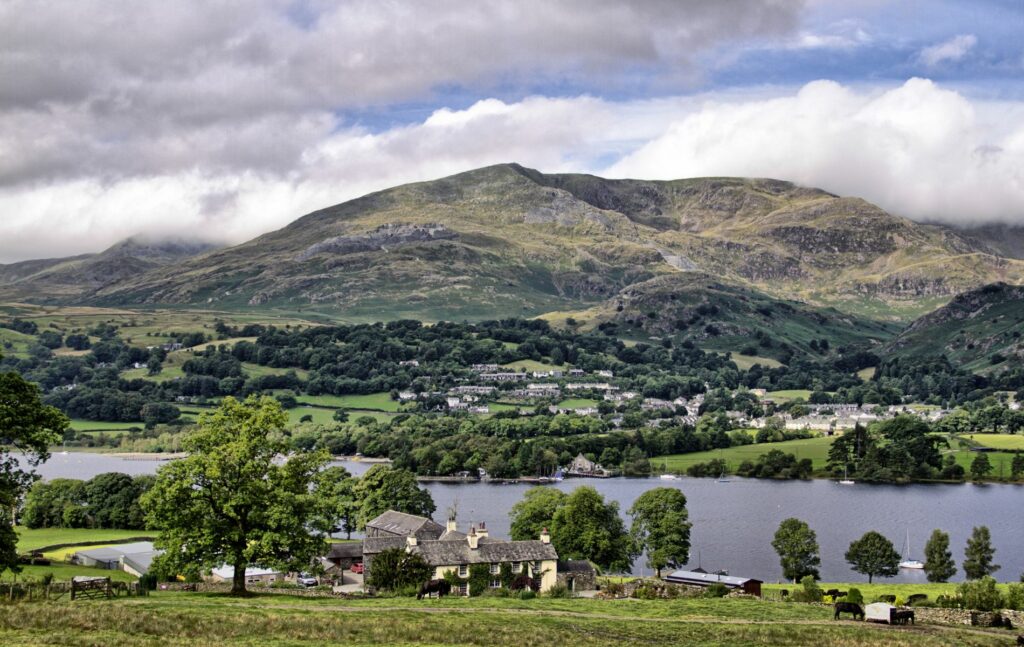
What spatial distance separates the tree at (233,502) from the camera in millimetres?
45062

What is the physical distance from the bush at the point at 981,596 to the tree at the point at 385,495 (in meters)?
56.8

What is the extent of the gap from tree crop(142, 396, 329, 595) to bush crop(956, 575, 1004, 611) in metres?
32.5

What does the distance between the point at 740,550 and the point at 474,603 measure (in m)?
62.7

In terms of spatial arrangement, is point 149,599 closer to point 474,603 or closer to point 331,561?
point 474,603

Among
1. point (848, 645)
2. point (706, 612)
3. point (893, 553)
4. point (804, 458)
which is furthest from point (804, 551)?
point (804, 458)

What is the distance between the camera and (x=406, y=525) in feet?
280

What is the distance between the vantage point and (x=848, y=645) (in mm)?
36469

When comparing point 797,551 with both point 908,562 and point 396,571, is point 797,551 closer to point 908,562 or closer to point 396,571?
point 908,562

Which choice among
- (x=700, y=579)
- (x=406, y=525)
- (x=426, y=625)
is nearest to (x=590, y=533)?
(x=700, y=579)

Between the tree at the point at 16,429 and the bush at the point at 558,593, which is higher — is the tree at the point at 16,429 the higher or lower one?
the higher one

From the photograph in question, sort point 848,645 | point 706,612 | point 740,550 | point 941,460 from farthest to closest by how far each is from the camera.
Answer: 1. point 941,460
2. point 740,550
3. point 706,612
4. point 848,645

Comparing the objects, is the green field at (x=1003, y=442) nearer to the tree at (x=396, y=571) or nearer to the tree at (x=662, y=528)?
the tree at (x=662, y=528)

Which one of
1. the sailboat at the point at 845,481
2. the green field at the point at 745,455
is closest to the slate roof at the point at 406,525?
the sailboat at the point at 845,481

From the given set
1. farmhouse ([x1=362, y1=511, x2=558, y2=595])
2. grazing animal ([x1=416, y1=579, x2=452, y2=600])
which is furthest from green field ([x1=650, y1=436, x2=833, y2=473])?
grazing animal ([x1=416, y1=579, x2=452, y2=600])
